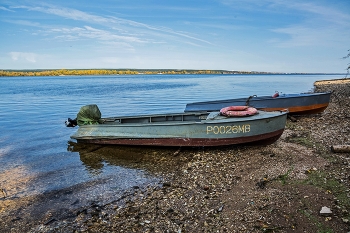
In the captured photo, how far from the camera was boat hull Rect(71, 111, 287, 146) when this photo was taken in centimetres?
957

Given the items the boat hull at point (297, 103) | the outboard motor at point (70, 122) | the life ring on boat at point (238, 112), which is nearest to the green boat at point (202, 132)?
the life ring on boat at point (238, 112)

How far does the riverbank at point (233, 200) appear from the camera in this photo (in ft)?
17.1

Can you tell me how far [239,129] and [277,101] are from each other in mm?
7231

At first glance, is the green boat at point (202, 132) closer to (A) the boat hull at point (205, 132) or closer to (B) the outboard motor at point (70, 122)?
(A) the boat hull at point (205, 132)

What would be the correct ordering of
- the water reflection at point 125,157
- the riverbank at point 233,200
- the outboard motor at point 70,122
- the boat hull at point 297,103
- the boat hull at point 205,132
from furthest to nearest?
the boat hull at point 297,103, the outboard motor at point 70,122, the boat hull at point 205,132, the water reflection at point 125,157, the riverbank at point 233,200

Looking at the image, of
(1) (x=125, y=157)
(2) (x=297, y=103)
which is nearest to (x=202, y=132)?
(1) (x=125, y=157)

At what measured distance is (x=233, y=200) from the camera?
6.17m

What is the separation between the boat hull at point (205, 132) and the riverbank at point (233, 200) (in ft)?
2.31

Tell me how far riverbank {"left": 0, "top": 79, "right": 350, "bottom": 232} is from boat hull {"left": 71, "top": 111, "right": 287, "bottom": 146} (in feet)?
2.31

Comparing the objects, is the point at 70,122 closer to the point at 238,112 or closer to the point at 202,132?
the point at 202,132

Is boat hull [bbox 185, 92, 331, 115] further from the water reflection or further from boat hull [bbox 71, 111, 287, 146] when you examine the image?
the water reflection

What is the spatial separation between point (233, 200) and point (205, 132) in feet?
13.2

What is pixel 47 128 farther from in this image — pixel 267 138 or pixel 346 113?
pixel 346 113

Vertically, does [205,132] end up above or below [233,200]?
above
